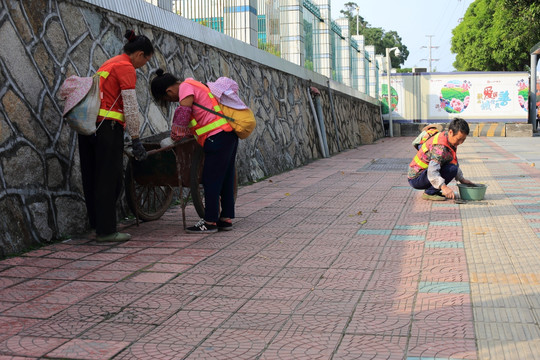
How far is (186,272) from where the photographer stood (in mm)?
4793

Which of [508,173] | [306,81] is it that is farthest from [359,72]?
[508,173]

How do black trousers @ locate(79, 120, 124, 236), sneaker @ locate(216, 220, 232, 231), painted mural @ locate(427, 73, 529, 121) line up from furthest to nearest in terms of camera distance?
painted mural @ locate(427, 73, 529, 121) < sneaker @ locate(216, 220, 232, 231) < black trousers @ locate(79, 120, 124, 236)

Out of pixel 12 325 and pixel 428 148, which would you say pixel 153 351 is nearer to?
pixel 12 325

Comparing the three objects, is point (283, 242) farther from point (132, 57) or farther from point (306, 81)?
point (306, 81)

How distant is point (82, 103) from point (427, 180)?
443cm

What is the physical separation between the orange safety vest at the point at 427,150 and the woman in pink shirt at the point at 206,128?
289 centimetres

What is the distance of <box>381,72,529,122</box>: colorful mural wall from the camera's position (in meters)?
32.8

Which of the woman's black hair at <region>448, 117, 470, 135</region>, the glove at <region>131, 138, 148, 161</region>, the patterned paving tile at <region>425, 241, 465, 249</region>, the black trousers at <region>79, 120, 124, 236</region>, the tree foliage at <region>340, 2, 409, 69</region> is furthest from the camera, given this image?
the tree foliage at <region>340, 2, 409, 69</region>

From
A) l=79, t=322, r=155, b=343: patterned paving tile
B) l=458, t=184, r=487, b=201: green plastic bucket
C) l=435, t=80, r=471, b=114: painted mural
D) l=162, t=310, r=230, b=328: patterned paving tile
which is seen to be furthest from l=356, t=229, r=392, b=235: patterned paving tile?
l=435, t=80, r=471, b=114: painted mural

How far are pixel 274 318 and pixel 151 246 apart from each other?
227 centimetres

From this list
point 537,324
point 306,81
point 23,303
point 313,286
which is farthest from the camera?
point 306,81

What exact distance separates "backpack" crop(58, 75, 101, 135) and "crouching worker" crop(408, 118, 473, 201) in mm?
4147

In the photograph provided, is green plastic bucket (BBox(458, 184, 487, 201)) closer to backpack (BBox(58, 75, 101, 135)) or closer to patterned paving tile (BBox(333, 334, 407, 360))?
backpack (BBox(58, 75, 101, 135))

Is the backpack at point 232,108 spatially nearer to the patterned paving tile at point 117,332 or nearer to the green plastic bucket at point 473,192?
the patterned paving tile at point 117,332
